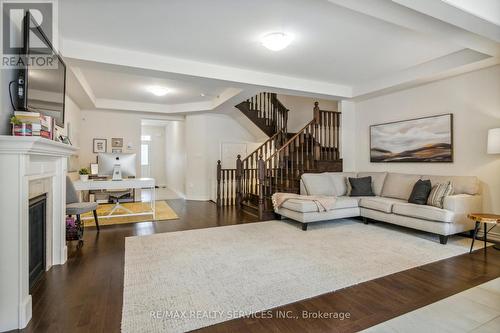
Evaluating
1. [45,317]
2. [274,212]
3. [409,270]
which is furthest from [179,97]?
[409,270]

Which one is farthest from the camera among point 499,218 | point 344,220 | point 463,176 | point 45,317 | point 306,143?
point 306,143

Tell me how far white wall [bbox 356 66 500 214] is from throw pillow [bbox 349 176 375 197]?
656 mm

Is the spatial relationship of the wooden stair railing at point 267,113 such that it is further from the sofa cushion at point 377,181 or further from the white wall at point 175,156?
the white wall at point 175,156

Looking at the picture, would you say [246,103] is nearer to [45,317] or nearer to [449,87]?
[449,87]

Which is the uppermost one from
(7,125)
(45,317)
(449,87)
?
(449,87)

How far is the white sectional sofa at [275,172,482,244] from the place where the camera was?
3.49 m

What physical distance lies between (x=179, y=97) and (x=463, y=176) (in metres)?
5.98

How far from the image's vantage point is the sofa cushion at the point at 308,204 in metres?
4.14

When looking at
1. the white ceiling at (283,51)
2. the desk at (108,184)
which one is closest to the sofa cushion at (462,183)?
the white ceiling at (283,51)

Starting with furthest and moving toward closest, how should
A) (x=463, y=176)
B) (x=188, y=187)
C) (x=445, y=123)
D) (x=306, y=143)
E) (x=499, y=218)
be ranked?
(x=188, y=187)
(x=306, y=143)
(x=445, y=123)
(x=463, y=176)
(x=499, y=218)

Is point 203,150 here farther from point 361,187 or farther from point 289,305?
point 289,305

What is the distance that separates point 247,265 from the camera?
109 inches

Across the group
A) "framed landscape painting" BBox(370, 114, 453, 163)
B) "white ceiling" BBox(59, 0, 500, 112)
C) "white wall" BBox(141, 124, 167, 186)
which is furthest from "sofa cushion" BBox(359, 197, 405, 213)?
"white wall" BBox(141, 124, 167, 186)

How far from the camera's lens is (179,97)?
6477 mm
